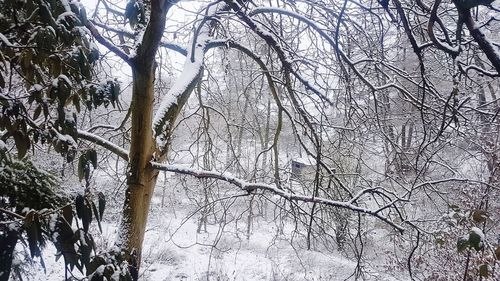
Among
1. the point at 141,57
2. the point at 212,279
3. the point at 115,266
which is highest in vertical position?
the point at 141,57

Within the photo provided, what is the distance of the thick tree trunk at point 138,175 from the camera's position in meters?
2.50

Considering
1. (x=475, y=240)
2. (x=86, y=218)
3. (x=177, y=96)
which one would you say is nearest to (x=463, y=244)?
(x=475, y=240)

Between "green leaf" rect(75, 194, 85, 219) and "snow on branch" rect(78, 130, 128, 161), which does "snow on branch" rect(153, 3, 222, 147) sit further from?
"green leaf" rect(75, 194, 85, 219)

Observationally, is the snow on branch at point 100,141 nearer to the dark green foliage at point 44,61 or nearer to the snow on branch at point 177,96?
the snow on branch at point 177,96

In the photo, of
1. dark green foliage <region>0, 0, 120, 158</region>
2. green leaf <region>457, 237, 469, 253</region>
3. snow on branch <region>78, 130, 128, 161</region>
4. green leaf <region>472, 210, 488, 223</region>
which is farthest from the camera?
snow on branch <region>78, 130, 128, 161</region>

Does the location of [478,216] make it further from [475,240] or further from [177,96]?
[177,96]

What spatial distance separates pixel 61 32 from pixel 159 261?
8526mm

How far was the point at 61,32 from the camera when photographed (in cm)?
114

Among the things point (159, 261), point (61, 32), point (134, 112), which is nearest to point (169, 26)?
point (134, 112)

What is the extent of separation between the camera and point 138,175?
103 inches

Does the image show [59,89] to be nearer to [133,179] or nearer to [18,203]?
[18,203]

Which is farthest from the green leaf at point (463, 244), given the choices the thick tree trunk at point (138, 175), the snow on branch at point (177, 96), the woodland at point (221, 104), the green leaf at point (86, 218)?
the snow on branch at point (177, 96)

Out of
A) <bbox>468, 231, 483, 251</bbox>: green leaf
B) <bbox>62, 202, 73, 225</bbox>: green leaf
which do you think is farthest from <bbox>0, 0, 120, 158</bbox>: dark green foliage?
<bbox>468, 231, 483, 251</bbox>: green leaf

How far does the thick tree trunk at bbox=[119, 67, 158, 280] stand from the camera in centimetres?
250
